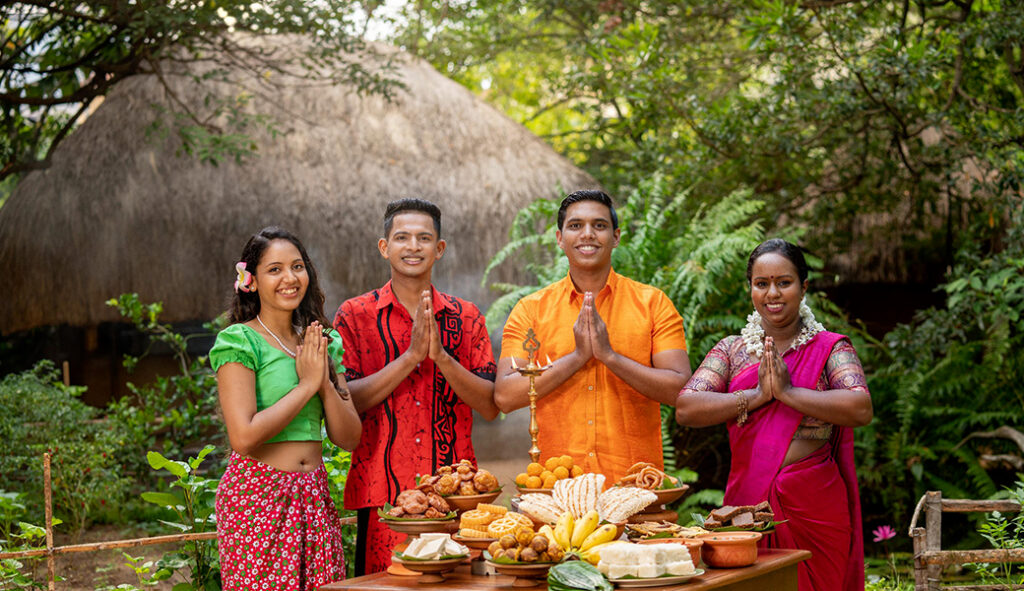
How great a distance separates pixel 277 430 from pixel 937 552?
3.43m

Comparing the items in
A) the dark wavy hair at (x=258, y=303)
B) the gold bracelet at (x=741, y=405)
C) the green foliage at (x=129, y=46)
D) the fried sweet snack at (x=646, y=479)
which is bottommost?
the fried sweet snack at (x=646, y=479)

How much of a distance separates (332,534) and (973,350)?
6241 mm

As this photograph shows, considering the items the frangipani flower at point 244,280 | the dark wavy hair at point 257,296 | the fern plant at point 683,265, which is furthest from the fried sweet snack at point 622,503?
the fern plant at point 683,265

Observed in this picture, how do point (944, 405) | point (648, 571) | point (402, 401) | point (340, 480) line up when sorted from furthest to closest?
point (944, 405), point (340, 480), point (402, 401), point (648, 571)

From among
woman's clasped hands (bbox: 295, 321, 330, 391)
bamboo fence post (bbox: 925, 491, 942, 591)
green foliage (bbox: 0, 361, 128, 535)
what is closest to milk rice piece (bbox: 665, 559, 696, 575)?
woman's clasped hands (bbox: 295, 321, 330, 391)

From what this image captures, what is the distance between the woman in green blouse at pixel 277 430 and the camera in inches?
131

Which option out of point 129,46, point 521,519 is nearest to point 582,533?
point 521,519

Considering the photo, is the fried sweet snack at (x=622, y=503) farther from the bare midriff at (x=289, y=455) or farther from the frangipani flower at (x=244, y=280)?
the frangipani flower at (x=244, y=280)

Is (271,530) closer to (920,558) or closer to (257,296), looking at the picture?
(257,296)

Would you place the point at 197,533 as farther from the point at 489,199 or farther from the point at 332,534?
the point at 489,199

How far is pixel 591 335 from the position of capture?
143 inches

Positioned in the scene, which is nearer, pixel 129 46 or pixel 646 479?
pixel 646 479

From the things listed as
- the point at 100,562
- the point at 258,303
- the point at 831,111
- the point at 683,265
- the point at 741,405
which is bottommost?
the point at 100,562

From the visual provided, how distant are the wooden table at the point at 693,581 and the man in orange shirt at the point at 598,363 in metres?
0.76
